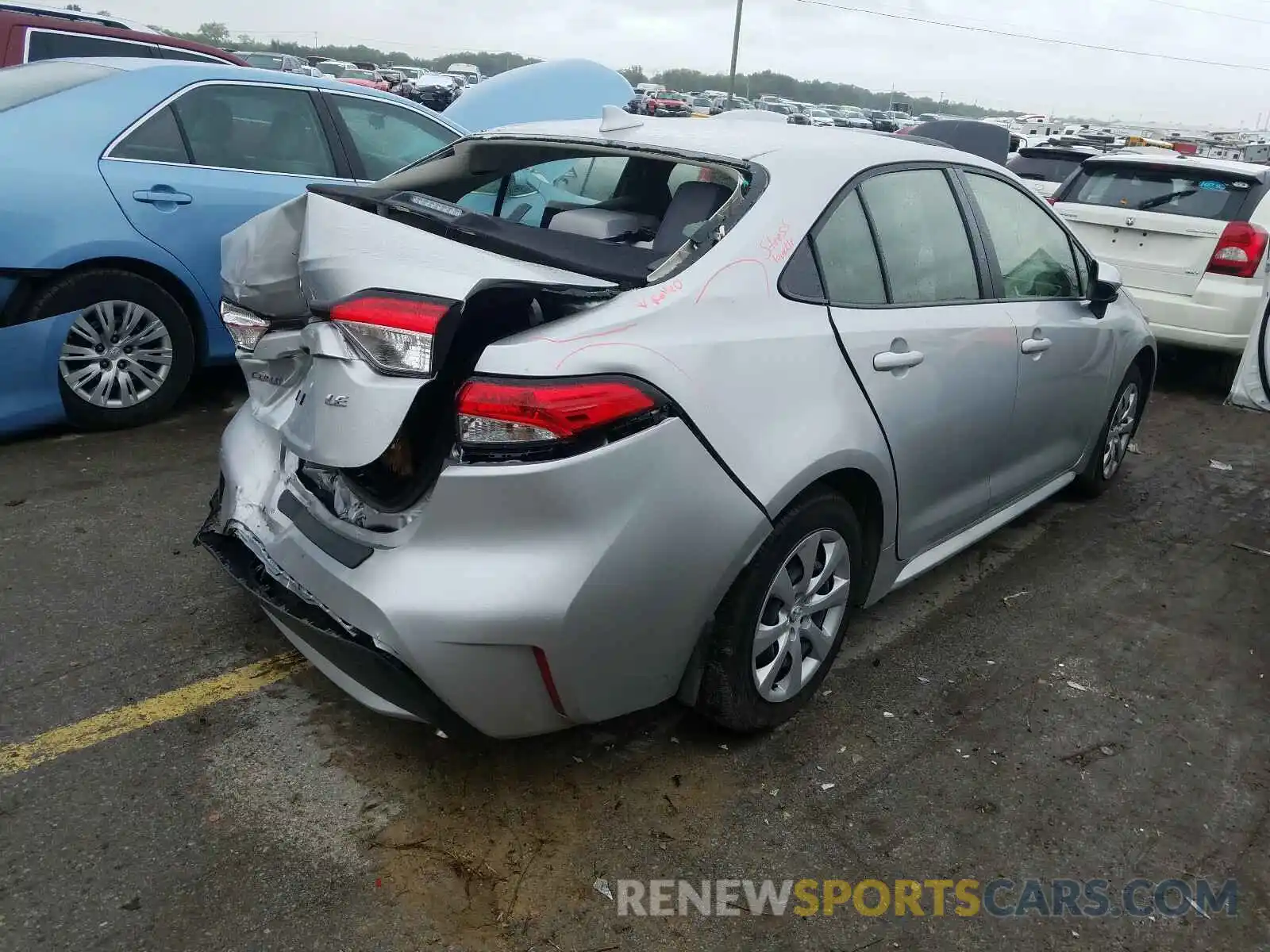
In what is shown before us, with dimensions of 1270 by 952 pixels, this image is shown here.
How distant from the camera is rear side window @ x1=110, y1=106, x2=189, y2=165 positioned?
4.71 meters

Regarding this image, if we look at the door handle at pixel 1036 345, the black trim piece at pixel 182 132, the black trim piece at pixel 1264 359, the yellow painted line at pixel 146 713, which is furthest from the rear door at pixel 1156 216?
the yellow painted line at pixel 146 713

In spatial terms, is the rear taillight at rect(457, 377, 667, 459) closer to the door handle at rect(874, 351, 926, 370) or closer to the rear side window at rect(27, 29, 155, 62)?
the door handle at rect(874, 351, 926, 370)

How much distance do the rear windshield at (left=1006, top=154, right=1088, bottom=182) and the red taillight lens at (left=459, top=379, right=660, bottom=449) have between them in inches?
446

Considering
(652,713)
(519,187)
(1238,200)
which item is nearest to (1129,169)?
(1238,200)

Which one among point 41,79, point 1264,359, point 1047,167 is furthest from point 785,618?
point 1047,167

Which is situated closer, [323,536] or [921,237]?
[323,536]

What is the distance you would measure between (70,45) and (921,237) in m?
7.12

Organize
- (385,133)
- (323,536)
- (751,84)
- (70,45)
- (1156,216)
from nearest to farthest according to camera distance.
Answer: (323,536) → (385,133) → (1156,216) → (70,45) → (751,84)

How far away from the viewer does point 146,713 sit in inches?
111

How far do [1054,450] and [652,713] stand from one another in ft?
7.24

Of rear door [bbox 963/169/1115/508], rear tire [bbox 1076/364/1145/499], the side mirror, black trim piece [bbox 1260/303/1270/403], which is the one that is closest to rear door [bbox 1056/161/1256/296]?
black trim piece [bbox 1260/303/1270/403]

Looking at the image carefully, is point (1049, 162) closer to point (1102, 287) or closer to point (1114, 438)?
point (1114, 438)

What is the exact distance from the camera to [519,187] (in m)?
3.93

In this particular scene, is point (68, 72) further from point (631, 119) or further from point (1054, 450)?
point (1054, 450)
